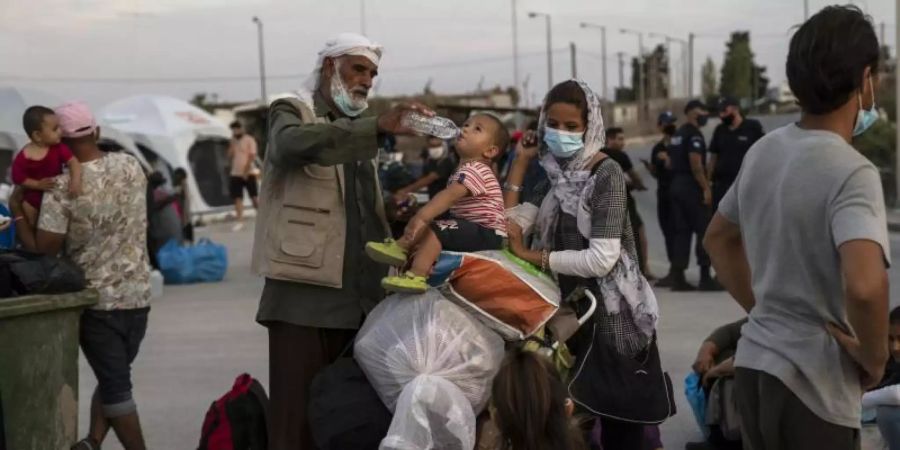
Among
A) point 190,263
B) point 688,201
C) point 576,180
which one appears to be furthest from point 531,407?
point 190,263

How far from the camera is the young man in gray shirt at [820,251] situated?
2.46 metres

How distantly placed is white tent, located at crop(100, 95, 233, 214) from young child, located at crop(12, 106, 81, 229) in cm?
Answer: 1763

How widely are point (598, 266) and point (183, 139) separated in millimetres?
21411

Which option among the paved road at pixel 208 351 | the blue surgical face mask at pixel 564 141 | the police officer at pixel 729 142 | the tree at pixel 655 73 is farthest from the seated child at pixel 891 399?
the tree at pixel 655 73

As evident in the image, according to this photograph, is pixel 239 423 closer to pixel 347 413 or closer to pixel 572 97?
pixel 347 413

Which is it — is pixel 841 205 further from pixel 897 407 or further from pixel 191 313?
A: pixel 191 313

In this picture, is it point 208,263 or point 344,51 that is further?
point 208,263

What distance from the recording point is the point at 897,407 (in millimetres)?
4578

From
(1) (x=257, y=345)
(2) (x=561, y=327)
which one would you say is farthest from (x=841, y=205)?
(1) (x=257, y=345)

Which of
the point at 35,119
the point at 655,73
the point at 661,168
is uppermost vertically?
the point at 655,73

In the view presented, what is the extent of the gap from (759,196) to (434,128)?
1218mm

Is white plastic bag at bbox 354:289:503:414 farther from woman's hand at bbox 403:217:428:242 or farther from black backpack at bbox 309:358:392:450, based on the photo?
woman's hand at bbox 403:217:428:242

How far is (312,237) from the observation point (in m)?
3.88

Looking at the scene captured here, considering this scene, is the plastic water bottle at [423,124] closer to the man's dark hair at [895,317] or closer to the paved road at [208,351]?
the man's dark hair at [895,317]
